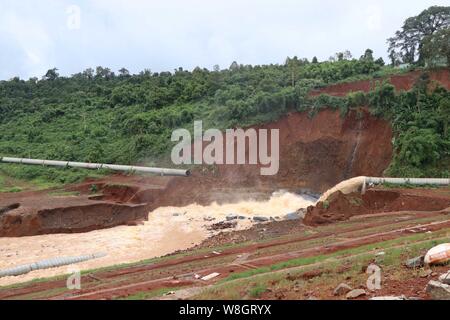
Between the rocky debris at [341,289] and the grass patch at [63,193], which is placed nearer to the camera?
the rocky debris at [341,289]

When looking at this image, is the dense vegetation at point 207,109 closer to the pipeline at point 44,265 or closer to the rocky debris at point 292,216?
the rocky debris at point 292,216

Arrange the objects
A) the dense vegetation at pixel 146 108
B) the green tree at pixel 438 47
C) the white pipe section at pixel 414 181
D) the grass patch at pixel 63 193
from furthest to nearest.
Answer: the dense vegetation at pixel 146 108 → the grass patch at pixel 63 193 → the green tree at pixel 438 47 → the white pipe section at pixel 414 181

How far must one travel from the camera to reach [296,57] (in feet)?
173

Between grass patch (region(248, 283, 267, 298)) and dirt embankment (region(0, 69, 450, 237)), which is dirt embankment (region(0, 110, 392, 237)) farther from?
grass patch (region(248, 283, 267, 298))

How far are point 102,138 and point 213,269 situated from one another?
34.8m

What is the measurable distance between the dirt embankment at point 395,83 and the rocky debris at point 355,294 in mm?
28742

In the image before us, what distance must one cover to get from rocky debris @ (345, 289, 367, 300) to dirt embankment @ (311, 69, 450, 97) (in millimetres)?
28742

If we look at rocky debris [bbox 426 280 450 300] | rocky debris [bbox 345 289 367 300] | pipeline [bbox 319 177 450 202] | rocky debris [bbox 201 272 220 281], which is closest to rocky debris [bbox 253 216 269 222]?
pipeline [bbox 319 177 450 202]

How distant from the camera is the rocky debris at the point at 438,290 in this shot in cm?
743

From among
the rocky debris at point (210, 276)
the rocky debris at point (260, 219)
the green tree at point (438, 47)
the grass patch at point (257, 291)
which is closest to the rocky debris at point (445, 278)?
the grass patch at point (257, 291)

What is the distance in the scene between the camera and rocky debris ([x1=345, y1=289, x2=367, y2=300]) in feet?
26.7

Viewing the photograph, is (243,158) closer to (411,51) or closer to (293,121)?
(293,121)

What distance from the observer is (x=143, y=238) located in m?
25.4

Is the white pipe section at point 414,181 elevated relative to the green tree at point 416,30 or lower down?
lower down
